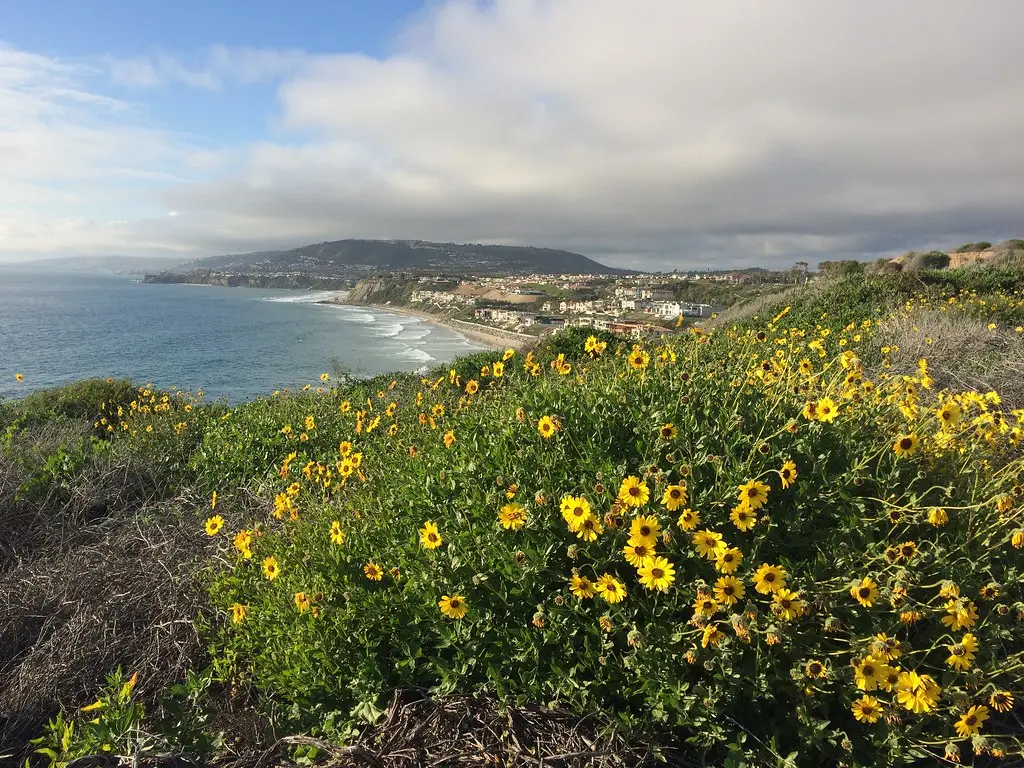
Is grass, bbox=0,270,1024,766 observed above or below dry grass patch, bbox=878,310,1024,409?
below

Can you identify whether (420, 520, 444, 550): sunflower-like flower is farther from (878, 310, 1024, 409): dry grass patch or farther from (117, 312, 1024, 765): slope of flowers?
(878, 310, 1024, 409): dry grass patch

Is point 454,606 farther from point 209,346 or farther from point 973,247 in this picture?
point 209,346

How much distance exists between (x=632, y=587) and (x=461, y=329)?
78654mm

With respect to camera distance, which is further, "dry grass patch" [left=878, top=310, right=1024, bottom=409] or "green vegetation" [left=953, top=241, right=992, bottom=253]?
"green vegetation" [left=953, top=241, right=992, bottom=253]

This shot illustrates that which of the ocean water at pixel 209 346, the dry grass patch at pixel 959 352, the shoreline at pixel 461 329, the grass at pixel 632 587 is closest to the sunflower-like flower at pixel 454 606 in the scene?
the grass at pixel 632 587

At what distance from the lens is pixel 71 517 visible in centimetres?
530

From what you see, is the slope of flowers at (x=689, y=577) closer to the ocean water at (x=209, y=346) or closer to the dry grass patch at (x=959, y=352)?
the dry grass patch at (x=959, y=352)

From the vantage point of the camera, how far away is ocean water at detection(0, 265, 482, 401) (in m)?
40.9

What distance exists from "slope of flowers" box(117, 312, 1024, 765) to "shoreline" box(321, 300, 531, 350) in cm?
3698

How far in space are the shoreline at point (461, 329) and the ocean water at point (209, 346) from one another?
195 centimetres

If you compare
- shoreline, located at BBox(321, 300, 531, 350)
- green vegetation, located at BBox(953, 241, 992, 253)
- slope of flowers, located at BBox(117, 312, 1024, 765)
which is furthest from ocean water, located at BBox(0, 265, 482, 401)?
green vegetation, located at BBox(953, 241, 992, 253)

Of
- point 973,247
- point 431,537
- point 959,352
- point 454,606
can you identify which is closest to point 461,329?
point 973,247

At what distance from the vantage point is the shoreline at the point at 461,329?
61.0 metres

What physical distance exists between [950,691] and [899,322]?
8844mm
